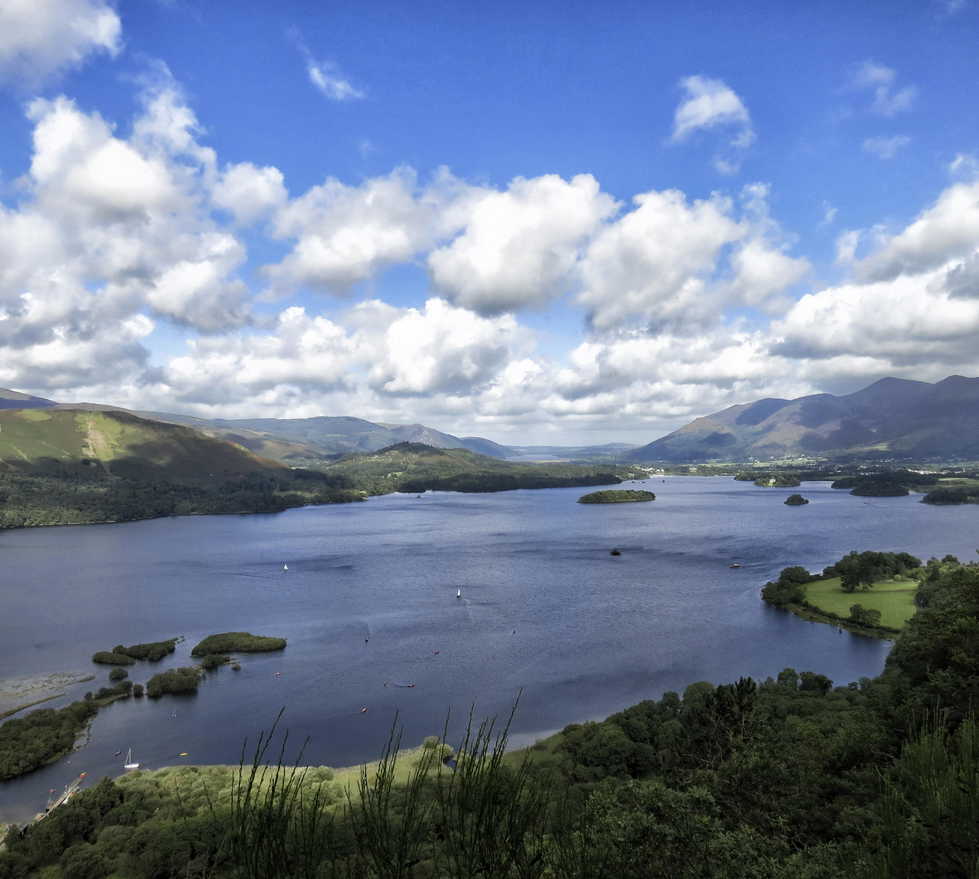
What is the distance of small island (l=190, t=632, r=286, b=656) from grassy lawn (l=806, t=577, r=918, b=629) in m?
69.1

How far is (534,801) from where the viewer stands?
704 cm

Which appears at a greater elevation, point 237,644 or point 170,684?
point 237,644

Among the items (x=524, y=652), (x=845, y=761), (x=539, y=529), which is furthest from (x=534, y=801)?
(x=539, y=529)

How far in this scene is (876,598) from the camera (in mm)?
79688

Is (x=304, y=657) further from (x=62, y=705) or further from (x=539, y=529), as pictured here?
(x=539, y=529)

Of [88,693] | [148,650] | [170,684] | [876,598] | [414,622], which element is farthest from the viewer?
[876,598]

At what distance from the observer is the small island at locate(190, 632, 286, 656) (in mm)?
68688

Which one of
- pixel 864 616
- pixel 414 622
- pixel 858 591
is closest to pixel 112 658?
pixel 414 622

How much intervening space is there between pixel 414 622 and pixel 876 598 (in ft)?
202

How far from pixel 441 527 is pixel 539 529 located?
2794 cm

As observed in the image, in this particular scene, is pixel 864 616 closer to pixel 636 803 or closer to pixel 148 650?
pixel 636 803

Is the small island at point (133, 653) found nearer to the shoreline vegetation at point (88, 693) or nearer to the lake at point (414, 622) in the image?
the shoreline vegetation at point (88, 693)

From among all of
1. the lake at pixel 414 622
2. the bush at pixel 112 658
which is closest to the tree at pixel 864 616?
the lake at pixel 414 622

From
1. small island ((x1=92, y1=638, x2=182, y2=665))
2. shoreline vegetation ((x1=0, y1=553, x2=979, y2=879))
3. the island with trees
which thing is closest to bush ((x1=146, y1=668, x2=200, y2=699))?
small island ((x1=92, y1=638, x2=182, y2=665))
